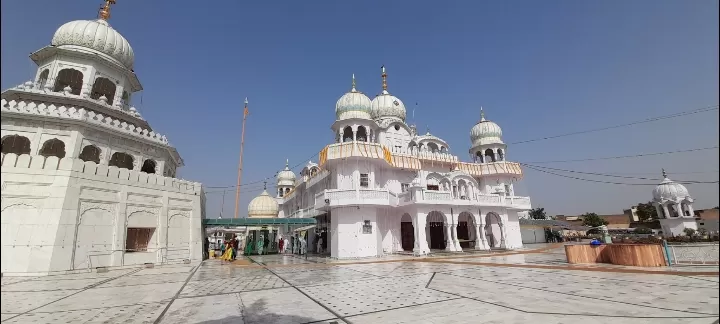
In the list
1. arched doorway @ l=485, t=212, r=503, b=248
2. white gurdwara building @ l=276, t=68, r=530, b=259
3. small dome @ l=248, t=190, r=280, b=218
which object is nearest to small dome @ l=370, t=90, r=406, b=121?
white gurdwara building @ l=276, t=68, r=530, b=259

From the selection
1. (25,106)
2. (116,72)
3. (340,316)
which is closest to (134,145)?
(25,106)

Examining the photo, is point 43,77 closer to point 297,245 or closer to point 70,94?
point 70,94

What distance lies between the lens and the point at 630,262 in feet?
39.6

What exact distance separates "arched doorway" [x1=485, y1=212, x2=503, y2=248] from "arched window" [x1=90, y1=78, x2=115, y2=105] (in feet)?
113

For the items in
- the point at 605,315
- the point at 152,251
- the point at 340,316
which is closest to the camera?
the point at 605,315

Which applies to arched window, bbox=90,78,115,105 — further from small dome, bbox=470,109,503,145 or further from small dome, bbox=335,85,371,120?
small dome, bbox=470,109,503,145

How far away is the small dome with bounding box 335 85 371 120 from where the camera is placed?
27.9m

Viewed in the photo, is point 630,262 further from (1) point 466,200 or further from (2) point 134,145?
(2) point 134,145

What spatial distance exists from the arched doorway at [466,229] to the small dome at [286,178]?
28.9 metres

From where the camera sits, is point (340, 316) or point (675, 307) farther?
point (340, 316)

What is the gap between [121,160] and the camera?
77.1 feet

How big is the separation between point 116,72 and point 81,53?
7.83 feet


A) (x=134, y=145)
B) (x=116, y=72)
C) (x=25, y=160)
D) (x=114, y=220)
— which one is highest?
(x=116, y=72)

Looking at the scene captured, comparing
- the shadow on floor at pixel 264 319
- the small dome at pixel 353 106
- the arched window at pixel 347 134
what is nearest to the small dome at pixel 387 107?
the small dome at pixel 353 106
